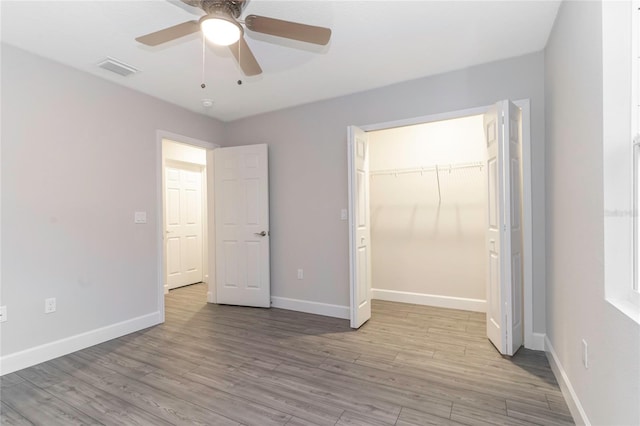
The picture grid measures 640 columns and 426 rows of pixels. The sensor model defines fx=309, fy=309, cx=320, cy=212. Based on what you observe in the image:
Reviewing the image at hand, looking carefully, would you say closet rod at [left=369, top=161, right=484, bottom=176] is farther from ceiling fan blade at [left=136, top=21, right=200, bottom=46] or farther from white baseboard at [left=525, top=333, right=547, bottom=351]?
ceiling fan blade at [left=136, top=21, right=200, bottom=46]

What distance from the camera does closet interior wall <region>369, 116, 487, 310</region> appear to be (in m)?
3.85

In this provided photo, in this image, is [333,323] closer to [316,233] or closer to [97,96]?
[316,233]

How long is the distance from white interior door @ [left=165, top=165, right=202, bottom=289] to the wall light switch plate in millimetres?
1968

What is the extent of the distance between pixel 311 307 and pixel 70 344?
2.39 m

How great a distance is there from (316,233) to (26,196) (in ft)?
9.01

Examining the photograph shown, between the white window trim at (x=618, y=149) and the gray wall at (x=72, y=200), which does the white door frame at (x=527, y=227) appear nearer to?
the white window trim at (x=618, y=149)

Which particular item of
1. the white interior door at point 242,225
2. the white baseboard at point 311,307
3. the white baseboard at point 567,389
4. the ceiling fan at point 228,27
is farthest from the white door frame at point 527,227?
the white interior door at point 242,225

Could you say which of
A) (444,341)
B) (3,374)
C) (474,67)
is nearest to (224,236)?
(3,374)

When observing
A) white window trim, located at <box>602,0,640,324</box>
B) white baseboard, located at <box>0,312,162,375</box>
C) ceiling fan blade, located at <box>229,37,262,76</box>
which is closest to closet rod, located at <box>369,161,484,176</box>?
white window trim, located at <box>602,0,640,324</box>

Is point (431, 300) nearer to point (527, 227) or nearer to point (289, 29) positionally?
point (527, 227)

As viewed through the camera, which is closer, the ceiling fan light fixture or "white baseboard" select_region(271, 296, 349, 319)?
the ceiling fan light fixture

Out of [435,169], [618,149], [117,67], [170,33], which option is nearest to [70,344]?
[117,67]

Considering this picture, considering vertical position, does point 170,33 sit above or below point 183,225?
above

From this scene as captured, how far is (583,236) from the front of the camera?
1.70 metres
